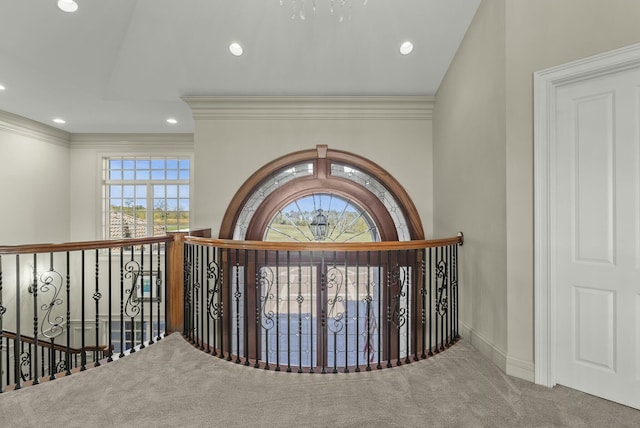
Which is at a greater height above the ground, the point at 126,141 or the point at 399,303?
the point at 126,141

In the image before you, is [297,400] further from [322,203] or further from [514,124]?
[322,203]

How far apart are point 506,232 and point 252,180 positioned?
3.10 metres

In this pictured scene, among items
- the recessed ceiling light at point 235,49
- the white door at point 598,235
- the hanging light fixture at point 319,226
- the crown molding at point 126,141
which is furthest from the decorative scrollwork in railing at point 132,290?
the white door at point 598,235

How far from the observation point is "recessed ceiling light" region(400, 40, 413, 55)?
3318mm

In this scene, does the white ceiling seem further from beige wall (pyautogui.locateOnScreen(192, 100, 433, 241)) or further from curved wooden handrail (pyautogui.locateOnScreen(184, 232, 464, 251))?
curved wooden handrail (pyautogui.locateOnScreen(184, 232, 464, 251))

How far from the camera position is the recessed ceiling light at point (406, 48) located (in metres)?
3.32

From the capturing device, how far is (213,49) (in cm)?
341

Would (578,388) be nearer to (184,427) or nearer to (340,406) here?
(340,406)

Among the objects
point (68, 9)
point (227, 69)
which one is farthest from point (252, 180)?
point (68, 9)

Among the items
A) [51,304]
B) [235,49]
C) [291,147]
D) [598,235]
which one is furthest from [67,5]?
[598,235]

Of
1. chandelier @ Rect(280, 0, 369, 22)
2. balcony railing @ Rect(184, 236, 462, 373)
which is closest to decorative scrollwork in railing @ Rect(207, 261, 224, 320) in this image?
balcony railing @ Rect(184, 236, 462, 373)

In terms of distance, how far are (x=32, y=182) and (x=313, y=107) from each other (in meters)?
5.20

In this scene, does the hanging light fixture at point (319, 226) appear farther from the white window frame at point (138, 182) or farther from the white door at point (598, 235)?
the white window frame at point (138, 182)

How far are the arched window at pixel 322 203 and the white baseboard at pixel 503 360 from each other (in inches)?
68.3
